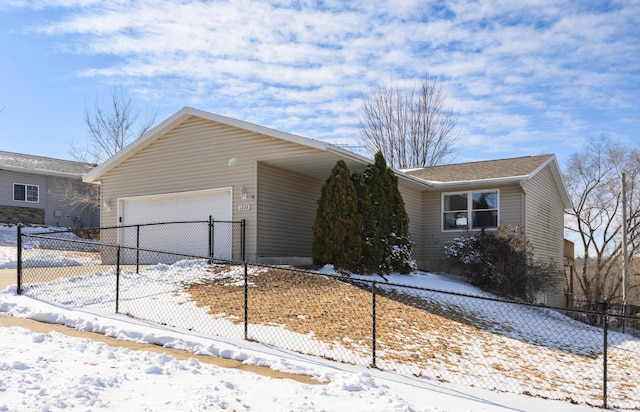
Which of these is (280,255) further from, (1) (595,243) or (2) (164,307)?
(1) (595,243)

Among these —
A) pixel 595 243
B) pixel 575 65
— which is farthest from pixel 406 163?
pixel 575 65

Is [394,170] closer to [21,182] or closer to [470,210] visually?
[470,210]

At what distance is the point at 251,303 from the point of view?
32.4 ft

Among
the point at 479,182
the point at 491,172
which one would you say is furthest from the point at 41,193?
the point at 491,172

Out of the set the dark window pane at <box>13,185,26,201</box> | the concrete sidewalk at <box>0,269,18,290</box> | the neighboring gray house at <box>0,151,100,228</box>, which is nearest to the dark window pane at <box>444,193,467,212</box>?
the concrete sidewalk at <box>0,269,18,290</box>

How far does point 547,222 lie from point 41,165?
25.2 m

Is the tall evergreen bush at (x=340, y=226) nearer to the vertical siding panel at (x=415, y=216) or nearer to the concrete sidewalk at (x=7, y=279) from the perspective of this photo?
the vertical siding panel at (x=415, y=216)

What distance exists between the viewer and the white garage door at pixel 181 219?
15141 mm

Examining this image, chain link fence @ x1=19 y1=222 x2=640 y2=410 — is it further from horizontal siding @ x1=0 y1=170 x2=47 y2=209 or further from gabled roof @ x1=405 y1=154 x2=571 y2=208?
horizontal siding @ x1=0 y1=170 x2=47 y2=209

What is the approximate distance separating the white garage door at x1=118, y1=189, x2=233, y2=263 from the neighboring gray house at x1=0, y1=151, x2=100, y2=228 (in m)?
13.5

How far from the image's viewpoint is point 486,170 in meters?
20.2

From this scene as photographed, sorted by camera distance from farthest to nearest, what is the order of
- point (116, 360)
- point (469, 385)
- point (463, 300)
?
point (463, 300), point (469, 385), point (116, 360)

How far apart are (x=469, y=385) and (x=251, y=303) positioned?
449 cm

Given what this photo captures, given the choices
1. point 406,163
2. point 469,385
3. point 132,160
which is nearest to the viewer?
point 469,385
